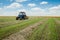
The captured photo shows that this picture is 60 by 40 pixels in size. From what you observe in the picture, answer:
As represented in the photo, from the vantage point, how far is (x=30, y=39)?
6.82 meters

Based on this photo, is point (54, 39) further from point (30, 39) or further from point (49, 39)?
point (30, 39)

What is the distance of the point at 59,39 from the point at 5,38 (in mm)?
2323

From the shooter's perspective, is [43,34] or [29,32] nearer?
[43,34]

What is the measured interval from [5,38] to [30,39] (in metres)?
1.07

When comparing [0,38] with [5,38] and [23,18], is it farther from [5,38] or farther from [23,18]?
[23,18]

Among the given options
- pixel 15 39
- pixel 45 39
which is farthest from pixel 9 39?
pixel 45 39

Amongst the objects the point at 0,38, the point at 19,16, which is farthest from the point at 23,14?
the point at 0,38

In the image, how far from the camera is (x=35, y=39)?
6.91 metres

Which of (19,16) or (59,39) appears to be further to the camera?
(19,16)

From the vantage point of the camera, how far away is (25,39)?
6895 millimetres

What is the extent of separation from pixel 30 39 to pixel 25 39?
0.73 ft

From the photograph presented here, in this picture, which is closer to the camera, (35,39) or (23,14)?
(35,39)

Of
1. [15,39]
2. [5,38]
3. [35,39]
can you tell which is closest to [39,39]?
[35,39]

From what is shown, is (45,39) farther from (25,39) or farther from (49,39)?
(25,39)
